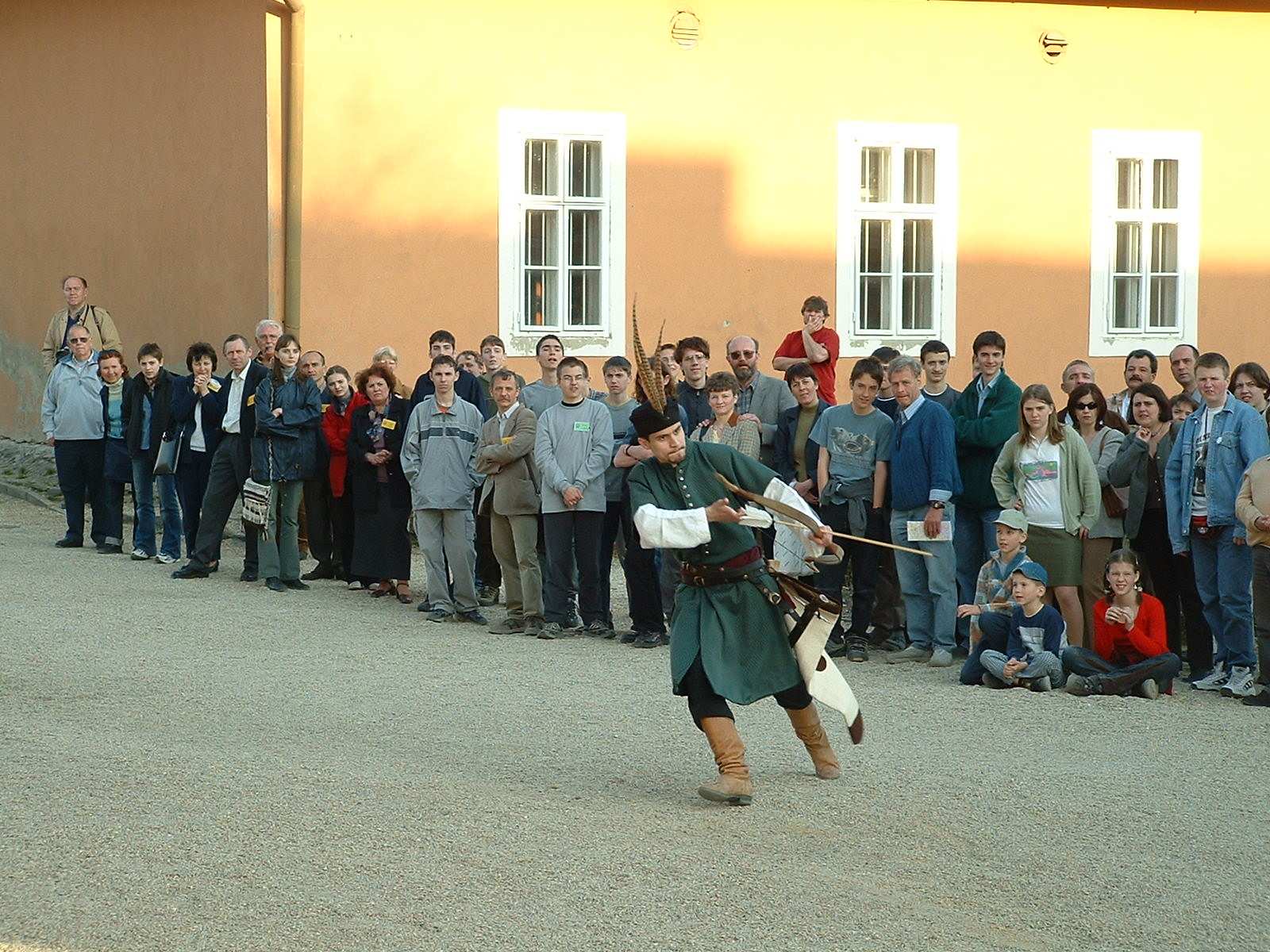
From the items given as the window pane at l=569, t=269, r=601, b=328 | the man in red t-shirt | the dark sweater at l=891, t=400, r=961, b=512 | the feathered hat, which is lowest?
the dark sweater at l=891, t=400, r=961, b=512

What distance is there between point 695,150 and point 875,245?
2064 millimetres

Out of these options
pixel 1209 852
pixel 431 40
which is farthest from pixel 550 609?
pixel 431 40

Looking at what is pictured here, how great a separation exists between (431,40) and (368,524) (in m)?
5.24

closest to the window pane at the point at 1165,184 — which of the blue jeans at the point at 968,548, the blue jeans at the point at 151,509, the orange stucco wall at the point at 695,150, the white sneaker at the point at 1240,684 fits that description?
the orange stucco wall at the point at 695,150

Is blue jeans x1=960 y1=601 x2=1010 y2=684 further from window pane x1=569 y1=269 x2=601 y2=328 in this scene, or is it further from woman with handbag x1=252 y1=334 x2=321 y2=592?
window pane x1=569 y1=269 x2=601 y2=328

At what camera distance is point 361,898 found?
206 inches

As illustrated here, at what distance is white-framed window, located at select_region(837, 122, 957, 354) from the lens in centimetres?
1689

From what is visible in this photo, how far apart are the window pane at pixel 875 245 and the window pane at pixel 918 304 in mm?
314

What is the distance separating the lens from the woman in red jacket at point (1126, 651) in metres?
8.95

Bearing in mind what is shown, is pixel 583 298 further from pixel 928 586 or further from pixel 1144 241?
pixel 928 586

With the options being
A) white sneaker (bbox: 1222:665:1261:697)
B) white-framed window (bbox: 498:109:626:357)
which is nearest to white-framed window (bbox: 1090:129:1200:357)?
white-framed window (bbox: 498:109:626:357)

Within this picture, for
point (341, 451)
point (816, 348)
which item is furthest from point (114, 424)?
point (816, 348)

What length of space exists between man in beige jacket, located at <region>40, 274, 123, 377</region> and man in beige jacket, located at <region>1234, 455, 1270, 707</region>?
9857mm

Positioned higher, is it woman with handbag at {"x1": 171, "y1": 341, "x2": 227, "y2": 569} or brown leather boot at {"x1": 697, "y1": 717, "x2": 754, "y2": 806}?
woman with handbag at {"x1": 171, "y1": 341, "x2": 227, "y2": 569}
